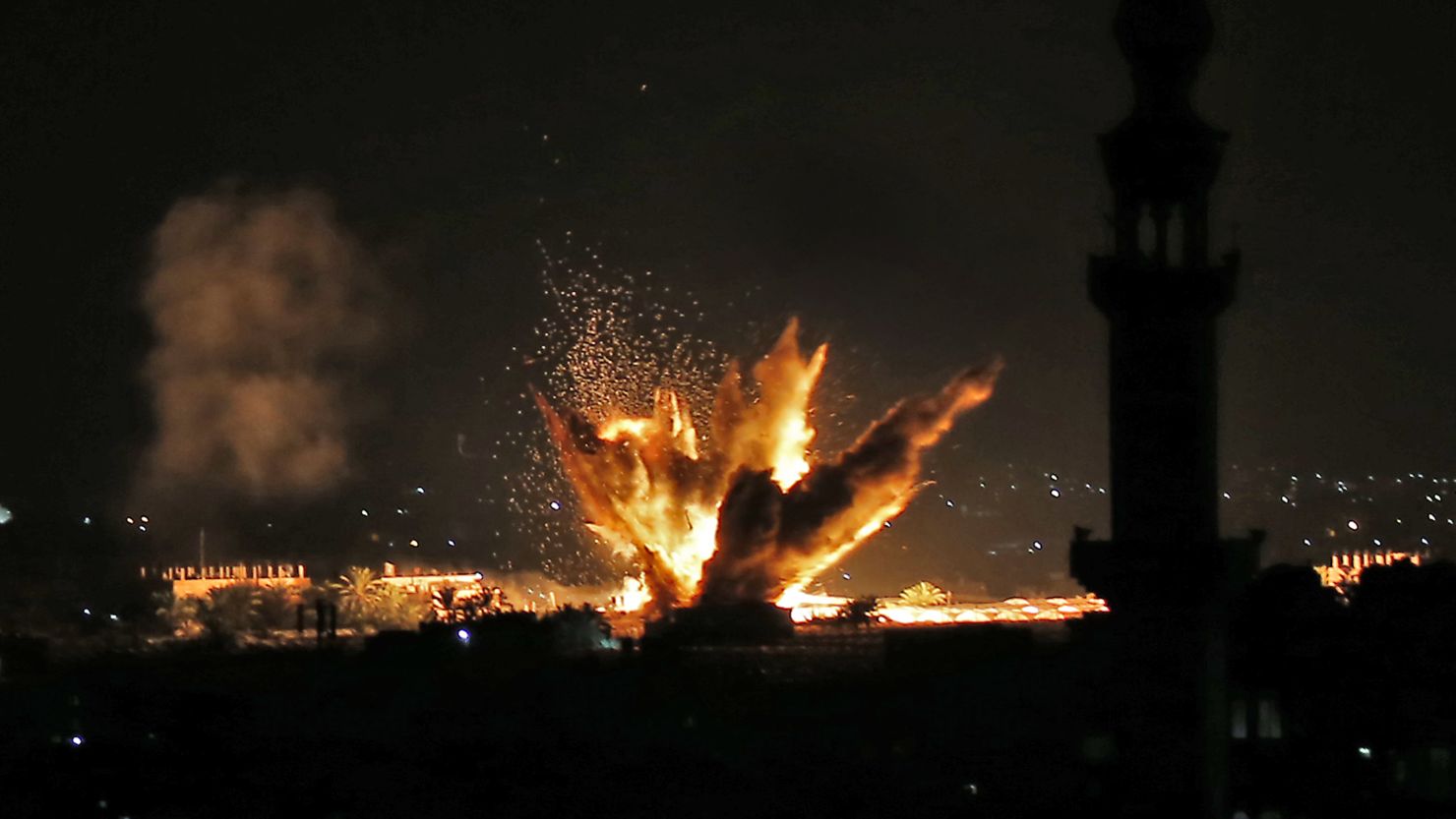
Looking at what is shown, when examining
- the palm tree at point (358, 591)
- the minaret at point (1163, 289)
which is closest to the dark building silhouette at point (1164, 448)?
the minaret at point (1163, 289)

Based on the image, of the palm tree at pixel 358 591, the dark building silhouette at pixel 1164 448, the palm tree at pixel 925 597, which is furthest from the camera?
the palm tree at pixel 925 597

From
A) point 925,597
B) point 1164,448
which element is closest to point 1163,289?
point 1164,448

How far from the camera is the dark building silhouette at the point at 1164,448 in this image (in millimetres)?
55781

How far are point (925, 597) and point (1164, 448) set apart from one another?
33102 mm

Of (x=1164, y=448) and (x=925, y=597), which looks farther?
(x=925, y=597)

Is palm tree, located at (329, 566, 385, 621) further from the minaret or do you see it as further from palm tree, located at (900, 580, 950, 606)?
the minaret

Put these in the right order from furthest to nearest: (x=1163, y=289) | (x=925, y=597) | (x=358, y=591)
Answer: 1. (x=925, y=597)
2. (x=358, y=591)
3. (x=1163, y=289)

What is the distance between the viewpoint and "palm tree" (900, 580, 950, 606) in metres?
85.9

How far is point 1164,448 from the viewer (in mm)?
57344

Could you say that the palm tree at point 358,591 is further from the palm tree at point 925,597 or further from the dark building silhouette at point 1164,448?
the dark building silhouette at point 1164,448

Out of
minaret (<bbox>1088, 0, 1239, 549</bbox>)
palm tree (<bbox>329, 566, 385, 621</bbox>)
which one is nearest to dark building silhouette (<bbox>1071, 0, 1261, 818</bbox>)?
minaret (<bbox>1088, 0, 1239, 549</bbox>)

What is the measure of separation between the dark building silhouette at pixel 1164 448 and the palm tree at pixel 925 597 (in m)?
27.5

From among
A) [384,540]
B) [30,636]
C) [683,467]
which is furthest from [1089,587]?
[384,540]

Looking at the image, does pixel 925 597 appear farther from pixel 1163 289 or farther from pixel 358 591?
pixel 1163 289
